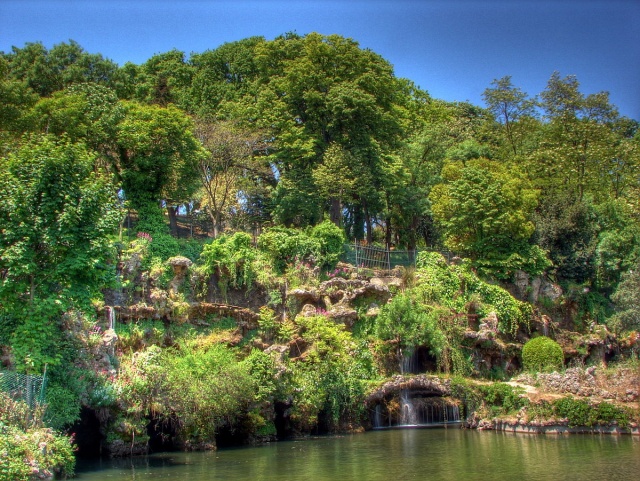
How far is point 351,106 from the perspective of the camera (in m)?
33.8

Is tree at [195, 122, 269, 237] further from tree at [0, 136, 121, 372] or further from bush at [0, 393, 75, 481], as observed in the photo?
bush at [0, 393, 75, 481]

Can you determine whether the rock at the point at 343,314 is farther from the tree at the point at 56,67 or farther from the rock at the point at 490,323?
the tree at the point at 56,67

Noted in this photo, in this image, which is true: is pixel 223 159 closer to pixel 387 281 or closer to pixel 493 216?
pixel 387 281

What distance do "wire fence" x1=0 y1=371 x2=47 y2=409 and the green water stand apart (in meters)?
2.45

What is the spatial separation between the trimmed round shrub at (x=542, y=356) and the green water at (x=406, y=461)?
5578 millimetres

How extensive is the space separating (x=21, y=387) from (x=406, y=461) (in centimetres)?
1091

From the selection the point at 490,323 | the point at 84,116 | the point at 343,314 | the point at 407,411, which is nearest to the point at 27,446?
the point at 343,314

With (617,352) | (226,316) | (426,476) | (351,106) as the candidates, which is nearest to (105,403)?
(226,316)

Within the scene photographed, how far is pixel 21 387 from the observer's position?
16969mm

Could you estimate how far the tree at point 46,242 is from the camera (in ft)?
59.2

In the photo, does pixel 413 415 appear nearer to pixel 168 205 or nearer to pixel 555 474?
pixel 555 474

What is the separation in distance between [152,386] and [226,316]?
7.14 metres

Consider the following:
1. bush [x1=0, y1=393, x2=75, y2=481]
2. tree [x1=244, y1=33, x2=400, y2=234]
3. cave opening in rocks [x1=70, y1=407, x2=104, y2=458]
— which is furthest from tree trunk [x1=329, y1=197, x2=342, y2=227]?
bush [x1=0, y1=393, x2=75, y2=481]

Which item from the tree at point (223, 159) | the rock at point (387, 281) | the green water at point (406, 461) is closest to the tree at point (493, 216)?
the rock at point (387, 281)
